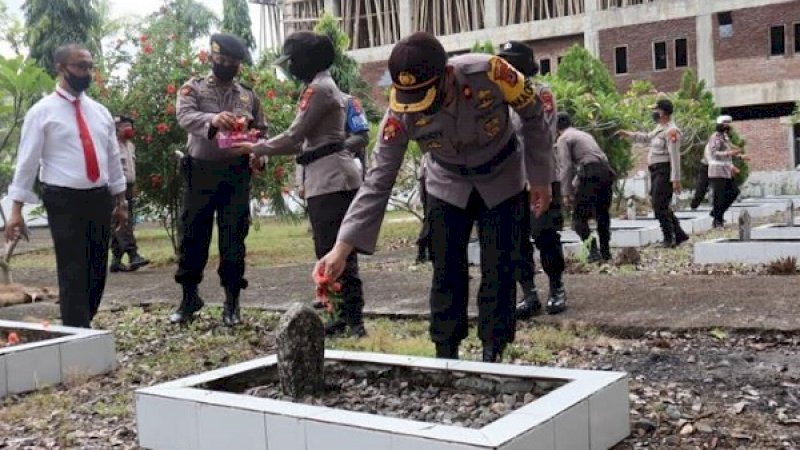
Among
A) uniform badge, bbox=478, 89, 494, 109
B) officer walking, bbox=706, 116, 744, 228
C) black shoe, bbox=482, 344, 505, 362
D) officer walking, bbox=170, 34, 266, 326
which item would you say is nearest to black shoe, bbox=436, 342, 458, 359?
black shoe, bbox=482, 344, 505, 362

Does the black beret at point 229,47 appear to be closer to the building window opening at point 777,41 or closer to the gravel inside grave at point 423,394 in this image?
the gravel inside grave at point 423,394

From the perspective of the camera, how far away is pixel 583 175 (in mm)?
9023

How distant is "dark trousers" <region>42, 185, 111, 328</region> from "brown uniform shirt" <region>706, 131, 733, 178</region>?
10239 millimetres

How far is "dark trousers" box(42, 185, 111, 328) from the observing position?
5715 millimetres

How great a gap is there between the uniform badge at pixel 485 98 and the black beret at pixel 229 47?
2736 millimetres

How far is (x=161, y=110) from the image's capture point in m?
12.2

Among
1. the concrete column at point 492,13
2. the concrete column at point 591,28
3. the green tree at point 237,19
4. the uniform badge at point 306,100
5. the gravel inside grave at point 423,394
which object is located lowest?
the gravel inside grave at point 423,394

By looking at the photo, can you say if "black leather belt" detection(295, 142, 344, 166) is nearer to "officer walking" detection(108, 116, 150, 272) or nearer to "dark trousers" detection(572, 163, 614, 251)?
"dark trousers" detection(572, 163, 614, 251)

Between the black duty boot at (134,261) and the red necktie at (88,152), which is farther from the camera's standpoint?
the black duty boot at (134,261)

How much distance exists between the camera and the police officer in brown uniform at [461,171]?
3686 mm

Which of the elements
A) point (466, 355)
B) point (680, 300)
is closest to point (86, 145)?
point (466, 355)

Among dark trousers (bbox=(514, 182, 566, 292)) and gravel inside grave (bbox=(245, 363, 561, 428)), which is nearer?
gravel inside grave (bbox=(245, 363, 561, 428))

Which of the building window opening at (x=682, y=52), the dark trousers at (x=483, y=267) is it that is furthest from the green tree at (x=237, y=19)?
the dark trousers at (x=483, y=267)

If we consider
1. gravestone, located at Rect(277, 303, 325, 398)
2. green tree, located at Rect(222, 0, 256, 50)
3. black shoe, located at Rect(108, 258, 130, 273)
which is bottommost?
black shoe, located at Rect(108, 258, 130, 273)
